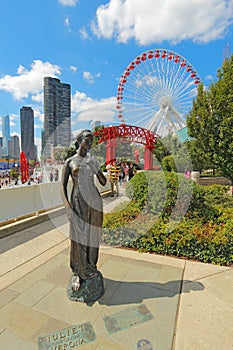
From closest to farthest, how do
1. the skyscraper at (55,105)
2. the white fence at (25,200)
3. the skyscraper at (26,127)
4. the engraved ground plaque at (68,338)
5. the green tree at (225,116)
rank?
the engraved ground plaque at (68,338)
the white fence at (25,200)
the green tree at (225,116)
the skyscraper at (55,105)
the skyscraper at (26,127)

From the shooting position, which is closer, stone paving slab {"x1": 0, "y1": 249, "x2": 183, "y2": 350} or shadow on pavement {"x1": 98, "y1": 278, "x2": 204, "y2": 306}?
stone paving slab {"x1": 0, "y1": 249, "x2": 183, "y2": 350}

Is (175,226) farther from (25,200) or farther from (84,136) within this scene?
Answer: (25,200)

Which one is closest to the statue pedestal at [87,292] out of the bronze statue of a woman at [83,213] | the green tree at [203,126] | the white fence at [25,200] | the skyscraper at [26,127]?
the bronze statue of a woman at [83,213]

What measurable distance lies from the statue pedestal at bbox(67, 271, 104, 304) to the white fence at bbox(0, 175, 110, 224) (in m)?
3.14

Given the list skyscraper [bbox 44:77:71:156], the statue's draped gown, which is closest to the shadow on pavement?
the statue's draped gown

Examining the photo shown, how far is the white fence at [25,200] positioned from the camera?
480 cm

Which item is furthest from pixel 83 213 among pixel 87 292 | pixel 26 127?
pixel 26 127

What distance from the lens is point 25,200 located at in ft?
17.6

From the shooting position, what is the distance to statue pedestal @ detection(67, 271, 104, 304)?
244cm

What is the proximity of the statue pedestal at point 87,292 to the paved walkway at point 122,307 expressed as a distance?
8cm

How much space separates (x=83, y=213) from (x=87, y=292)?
1001 millimetres

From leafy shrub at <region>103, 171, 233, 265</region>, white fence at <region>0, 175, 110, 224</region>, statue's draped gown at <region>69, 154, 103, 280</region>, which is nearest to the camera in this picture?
statue's draped gown at <region>69, 154, 103, 280</region>

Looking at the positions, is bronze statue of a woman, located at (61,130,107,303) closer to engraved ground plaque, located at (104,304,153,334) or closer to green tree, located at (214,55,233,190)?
engraved ground plaque, located at (104,304,153,334)

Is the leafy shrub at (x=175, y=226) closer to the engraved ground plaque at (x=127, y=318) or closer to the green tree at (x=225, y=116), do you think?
the engraved ground plaque at (x=127, y=318)
